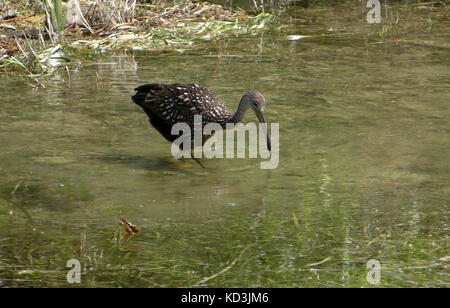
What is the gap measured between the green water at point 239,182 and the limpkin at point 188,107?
345mm

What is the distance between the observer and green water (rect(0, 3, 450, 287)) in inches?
209

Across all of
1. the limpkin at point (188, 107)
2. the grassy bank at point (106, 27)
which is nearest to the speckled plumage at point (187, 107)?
the limpkin at point (188, 107)

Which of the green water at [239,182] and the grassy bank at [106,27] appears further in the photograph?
the grassy bank at [106,27]

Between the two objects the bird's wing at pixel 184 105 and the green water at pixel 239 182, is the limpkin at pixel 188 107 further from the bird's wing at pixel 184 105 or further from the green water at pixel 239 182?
the green water at pixel 239 182

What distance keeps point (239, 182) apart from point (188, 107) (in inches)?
Answer: 50.8

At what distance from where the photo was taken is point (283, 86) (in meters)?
10.2

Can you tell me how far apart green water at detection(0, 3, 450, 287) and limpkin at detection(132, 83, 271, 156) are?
0.34 meters

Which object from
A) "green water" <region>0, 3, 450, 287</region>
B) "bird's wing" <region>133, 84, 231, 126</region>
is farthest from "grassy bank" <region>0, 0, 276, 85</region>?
"bird's wing" <region>133, 84, 231, 126</region>

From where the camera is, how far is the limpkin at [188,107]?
26.2 ft

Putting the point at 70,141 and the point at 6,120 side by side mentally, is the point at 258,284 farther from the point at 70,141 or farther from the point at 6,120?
the point at 6,120

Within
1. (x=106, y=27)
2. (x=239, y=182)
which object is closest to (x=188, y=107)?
→ (x=239, y=182)

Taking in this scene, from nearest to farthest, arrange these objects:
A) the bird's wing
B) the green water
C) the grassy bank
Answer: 1. the green water
2. the bird's wing
3. the grassy bank

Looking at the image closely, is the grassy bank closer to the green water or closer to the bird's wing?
the green water

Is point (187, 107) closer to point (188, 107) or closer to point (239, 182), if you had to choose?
point (188, 107)
